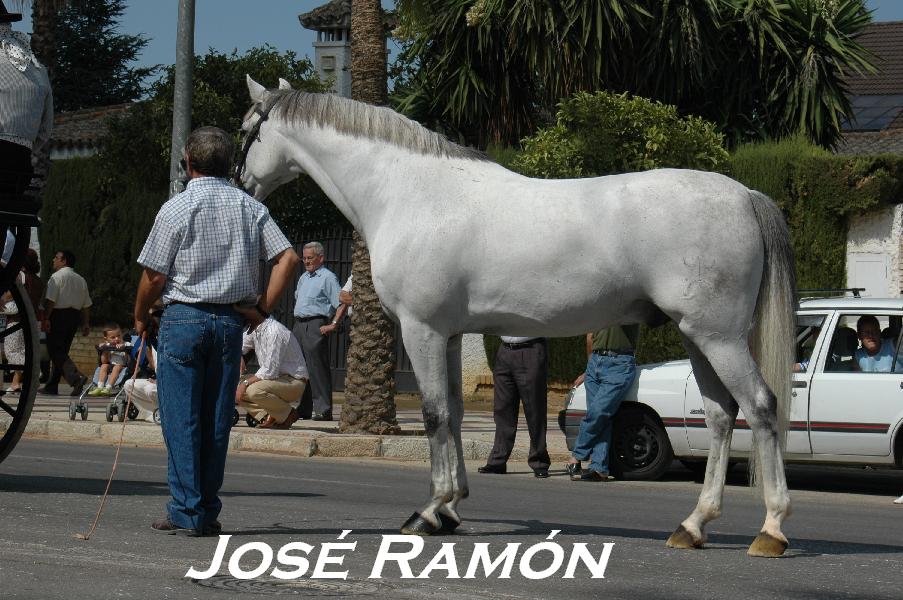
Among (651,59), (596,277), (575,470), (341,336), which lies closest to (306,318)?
(341,336)

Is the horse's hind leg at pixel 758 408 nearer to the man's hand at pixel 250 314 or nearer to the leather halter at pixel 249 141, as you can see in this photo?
the man's hand at pixel 250 314

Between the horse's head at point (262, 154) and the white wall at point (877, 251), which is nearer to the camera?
the horse's head at point (262, 154)

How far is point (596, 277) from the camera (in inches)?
308

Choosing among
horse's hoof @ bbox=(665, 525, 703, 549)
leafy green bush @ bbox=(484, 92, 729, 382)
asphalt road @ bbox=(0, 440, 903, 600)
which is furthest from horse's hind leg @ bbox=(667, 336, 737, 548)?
leafy green bush @ bbox=(484, 92, 729, 382)

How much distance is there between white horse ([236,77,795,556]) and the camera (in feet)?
25.6

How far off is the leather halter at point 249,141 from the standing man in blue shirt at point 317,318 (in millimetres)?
10033

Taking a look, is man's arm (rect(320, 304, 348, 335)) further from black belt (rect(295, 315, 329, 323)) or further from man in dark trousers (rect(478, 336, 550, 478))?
man in dark trousers (rect(478, 336, 550, 478))

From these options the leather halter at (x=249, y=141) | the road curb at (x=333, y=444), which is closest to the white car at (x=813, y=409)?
the road curb at (x=333, y=444)

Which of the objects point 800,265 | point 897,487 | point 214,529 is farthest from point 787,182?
point 214,529

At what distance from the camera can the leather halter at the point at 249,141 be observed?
28.7 ft

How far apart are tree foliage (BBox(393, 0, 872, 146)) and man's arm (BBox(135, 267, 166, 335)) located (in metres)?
17.2

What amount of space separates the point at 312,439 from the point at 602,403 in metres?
3.25

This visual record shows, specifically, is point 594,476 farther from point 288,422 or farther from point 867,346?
point 288,422

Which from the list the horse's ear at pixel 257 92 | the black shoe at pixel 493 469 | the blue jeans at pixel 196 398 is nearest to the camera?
the blue jeans at pixel 196 398
